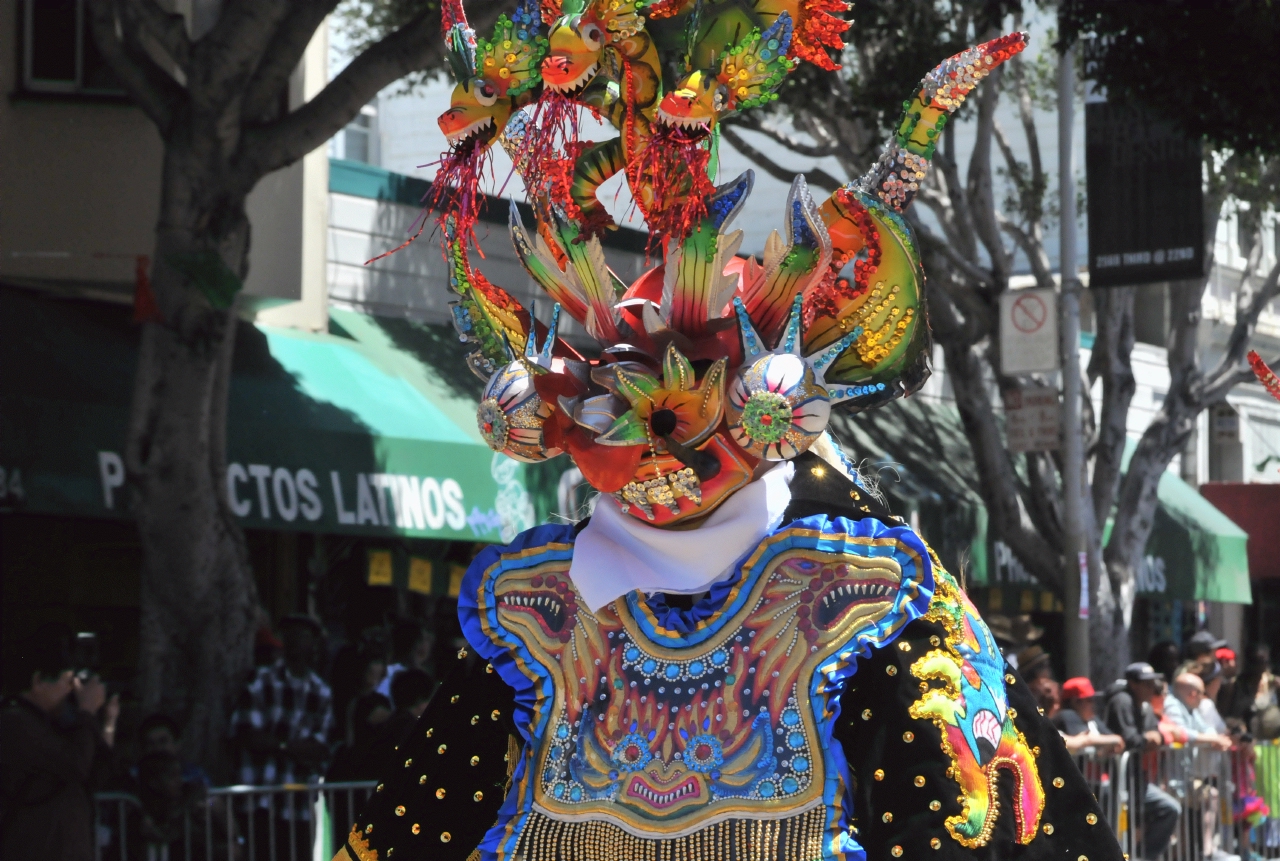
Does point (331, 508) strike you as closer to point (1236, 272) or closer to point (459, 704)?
point (459, 704)

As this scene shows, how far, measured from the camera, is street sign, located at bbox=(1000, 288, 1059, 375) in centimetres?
1248

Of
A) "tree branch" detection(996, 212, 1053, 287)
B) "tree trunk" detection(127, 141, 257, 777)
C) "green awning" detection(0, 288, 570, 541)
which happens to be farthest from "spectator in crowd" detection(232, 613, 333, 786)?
"tree branch" detection(996, 212, 1053, 287)

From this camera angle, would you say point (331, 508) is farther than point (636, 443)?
Yes

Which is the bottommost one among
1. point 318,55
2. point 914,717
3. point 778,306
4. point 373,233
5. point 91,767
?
point 91,767

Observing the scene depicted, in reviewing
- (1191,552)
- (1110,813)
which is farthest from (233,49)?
(1191,552)

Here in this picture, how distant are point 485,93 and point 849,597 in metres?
1.17

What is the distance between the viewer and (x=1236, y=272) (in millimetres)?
22078

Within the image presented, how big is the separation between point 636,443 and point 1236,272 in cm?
2052

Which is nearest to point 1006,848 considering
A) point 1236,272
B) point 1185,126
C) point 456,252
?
point 456,252

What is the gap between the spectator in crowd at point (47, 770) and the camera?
6227 millimetres

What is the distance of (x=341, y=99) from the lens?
8.20 meters

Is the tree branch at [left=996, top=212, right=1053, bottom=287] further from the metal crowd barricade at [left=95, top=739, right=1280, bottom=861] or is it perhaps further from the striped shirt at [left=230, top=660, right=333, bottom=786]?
the striped shirt at [left=230, top=660, right=333, bottom=786]

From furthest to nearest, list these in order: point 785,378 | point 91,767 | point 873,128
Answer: point 873,128 → point 91,767 → point 785,378

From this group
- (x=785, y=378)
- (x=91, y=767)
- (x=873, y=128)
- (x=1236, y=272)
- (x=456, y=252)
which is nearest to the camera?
(x=785, y=378)
